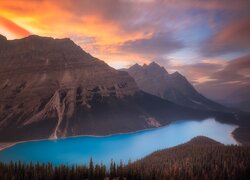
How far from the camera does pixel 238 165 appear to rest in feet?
480

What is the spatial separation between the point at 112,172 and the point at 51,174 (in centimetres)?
2574

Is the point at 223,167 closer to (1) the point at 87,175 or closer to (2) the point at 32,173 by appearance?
(1) the point at 87,175

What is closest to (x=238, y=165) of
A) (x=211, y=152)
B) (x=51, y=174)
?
(x=211, y=152)

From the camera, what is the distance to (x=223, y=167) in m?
144

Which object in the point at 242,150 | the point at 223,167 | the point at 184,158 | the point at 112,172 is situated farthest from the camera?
the point at 242,150

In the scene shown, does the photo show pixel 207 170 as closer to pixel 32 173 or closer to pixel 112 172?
pixel 112 172

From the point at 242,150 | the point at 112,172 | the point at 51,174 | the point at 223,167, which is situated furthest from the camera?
the point at 242,150

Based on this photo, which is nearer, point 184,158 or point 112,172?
point 112,172

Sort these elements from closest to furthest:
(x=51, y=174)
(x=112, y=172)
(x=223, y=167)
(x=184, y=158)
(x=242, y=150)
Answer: (x=51, y=174) < (x=112, y=172) < (x=223, y=167) < (x=184, y=158) < (x=242, y=150)

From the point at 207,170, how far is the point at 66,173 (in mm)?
63499

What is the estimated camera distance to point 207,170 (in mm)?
141750

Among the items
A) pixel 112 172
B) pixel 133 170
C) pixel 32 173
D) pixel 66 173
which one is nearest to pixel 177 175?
pixel 133 170

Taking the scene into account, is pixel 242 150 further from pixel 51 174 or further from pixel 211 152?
pixel 51 174

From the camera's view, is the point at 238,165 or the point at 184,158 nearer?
the point at 238,165
